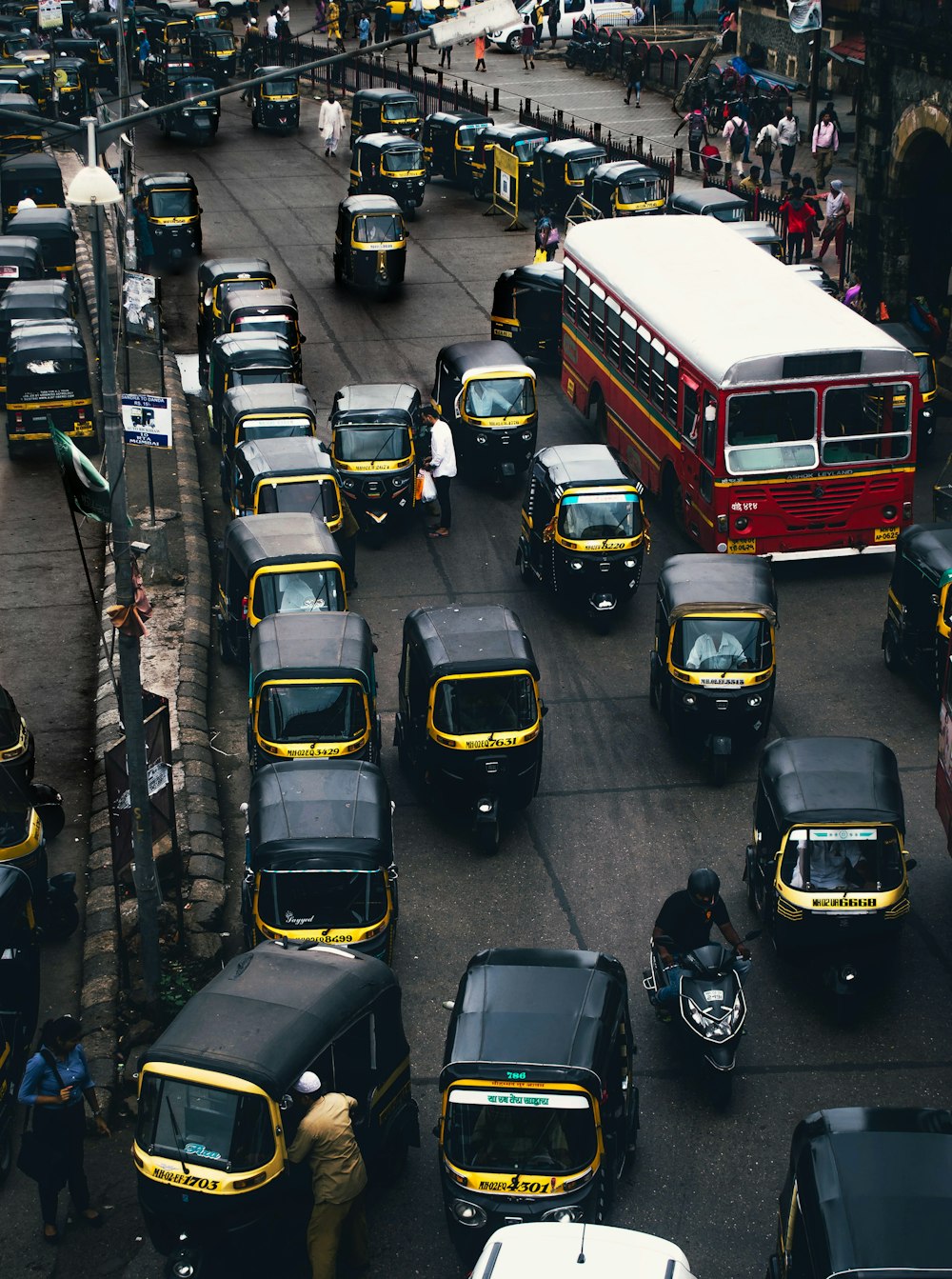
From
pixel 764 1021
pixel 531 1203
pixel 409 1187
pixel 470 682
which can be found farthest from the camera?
pixel 470 682

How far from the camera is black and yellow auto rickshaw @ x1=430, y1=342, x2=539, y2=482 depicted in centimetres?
2962

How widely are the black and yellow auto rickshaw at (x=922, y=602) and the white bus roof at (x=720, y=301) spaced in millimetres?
Result: 3359

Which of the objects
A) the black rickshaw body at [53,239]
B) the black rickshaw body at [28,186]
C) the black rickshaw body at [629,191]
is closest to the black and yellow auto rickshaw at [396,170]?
the black rickshaw body at [629,191]

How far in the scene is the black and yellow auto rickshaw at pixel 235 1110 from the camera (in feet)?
42.7

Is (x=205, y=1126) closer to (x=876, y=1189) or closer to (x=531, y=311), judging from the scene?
(x=876, y=1189)

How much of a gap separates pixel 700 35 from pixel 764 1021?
202ft

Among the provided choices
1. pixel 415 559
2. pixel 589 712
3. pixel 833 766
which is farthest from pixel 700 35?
pixel 833 766

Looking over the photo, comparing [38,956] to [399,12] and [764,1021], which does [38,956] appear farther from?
[399,12]

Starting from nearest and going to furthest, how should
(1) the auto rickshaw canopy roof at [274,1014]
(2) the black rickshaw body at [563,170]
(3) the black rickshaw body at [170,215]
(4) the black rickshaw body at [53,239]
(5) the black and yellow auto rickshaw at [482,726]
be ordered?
(1) the auto rickshaw canopy roof at [274,1014]
(5) the black and yellow auto rickshaw at [482,726]
(4) the black rickshaw body at [53,239]
(3) the black rickshaw body at [170,215]
(2) the black rickshaw body at [563,170]

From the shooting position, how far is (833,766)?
17.4 meters

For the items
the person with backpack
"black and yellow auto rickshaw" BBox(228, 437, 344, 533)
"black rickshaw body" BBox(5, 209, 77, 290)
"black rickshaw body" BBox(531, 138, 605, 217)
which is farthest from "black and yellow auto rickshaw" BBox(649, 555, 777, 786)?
the person with backpack

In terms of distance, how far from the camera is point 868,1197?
11.7 metres

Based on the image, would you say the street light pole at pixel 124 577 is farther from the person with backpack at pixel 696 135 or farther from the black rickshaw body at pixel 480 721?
the person with backpack at pixel 696 135

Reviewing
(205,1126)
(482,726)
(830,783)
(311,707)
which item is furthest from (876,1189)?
(311,707)
